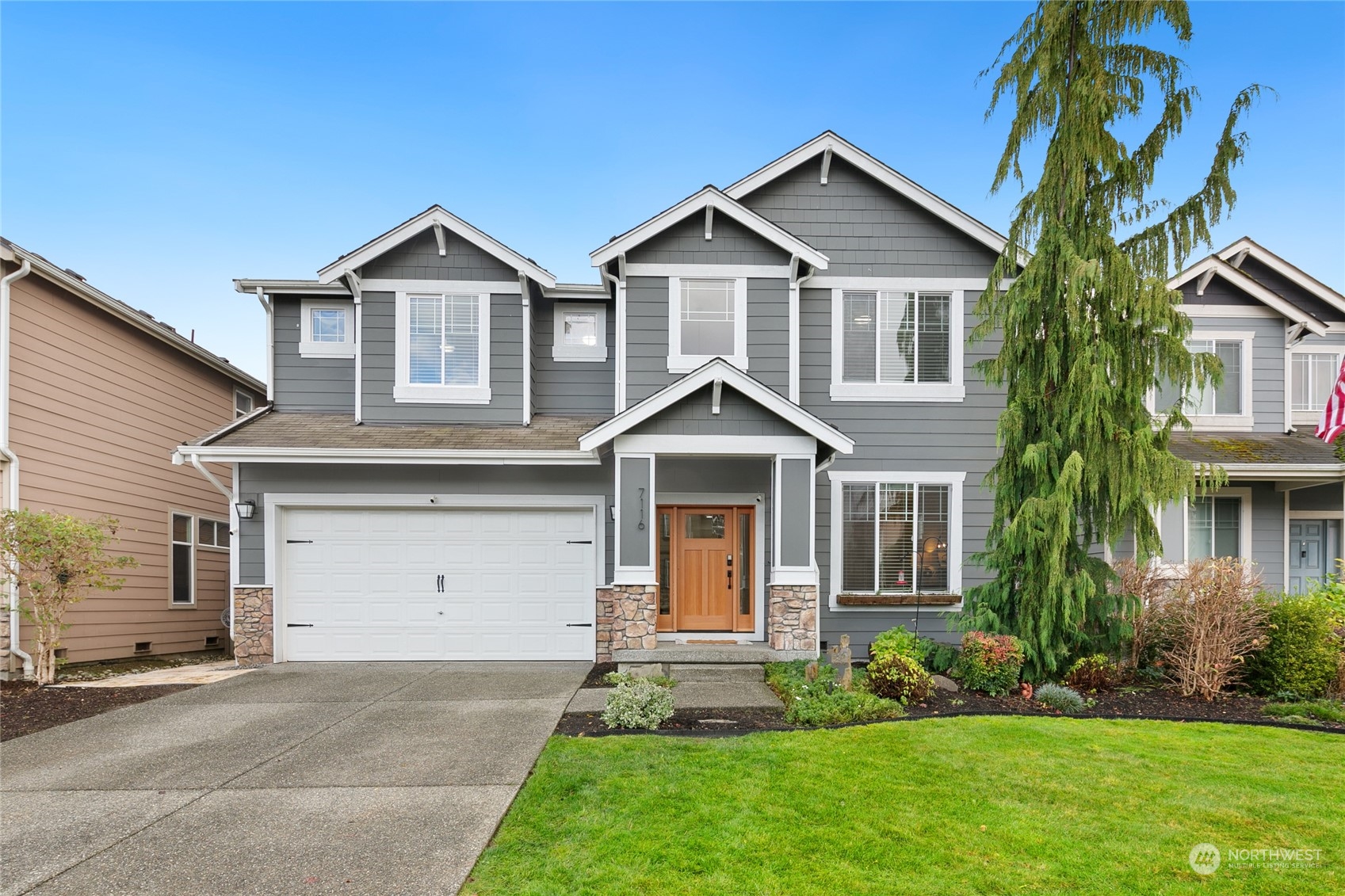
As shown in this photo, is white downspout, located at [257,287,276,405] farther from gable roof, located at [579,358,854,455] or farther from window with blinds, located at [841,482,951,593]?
window with blinds, located at [841,482,951,593]

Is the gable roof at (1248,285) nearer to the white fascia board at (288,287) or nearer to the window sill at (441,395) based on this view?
the window sill at (441,395)

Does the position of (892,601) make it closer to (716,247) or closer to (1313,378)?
(716,247)

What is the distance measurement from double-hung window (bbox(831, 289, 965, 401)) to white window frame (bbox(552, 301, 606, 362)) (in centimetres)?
386

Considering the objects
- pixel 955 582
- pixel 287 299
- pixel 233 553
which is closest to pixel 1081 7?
pixel 955 582

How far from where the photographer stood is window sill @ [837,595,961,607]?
397 inches

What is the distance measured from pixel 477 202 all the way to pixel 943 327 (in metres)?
19.5

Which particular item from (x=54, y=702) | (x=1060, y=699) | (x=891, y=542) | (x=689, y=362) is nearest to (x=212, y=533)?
(x=54, y=702)

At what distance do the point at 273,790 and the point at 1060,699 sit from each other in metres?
7.38

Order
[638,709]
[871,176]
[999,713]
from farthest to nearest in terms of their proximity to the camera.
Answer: [871,176] → [999,713] → [638,709]

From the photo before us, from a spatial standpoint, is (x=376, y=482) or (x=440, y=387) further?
(x=440, y=387)

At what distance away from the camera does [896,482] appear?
33.9 feet

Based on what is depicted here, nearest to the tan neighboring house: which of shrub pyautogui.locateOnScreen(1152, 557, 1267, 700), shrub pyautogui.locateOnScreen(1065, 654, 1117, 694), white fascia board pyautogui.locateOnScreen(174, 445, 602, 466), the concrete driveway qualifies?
white fascia board pyautogui.locateOnScreen(174, 445, 602, 466)

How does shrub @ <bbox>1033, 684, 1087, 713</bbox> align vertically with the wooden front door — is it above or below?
below

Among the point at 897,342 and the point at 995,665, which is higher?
the point at 897,342
